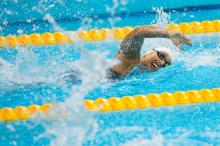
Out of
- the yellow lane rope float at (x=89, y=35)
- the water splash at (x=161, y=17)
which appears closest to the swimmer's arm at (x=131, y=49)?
the yellow lane rope float at (x=89, y=35)

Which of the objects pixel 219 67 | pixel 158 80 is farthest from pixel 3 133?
pixel 219 67

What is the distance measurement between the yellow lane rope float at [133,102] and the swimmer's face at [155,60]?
1.12 feet

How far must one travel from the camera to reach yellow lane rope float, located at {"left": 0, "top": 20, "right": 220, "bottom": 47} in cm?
450

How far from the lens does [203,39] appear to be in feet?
14.5

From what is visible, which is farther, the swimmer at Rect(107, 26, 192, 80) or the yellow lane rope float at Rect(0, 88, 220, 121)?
the swimmer at Rect(107, 26, 192, 80)

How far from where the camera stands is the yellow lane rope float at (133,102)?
303cm

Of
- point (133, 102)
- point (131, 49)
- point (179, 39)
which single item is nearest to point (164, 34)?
point (179, 39)

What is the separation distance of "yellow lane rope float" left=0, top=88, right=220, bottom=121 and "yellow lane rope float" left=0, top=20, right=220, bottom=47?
4.80ft

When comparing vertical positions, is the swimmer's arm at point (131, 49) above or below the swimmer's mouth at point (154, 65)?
above

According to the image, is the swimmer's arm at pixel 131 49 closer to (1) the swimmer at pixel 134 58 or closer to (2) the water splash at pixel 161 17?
(1) the swimmer at pixel 134 58

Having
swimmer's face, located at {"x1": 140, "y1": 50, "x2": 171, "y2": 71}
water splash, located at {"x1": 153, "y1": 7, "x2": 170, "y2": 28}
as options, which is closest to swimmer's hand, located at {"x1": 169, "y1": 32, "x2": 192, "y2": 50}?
swimmer's face, located at {"x1": 140, "y1": 50, "x2": 171, "y2": 71}

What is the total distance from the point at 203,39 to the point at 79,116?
2053 mm

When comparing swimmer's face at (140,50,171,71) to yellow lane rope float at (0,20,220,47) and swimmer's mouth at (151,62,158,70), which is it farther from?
yellow lane rope float at (0,20,220,47)

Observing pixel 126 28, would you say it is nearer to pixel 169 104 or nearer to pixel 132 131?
pixel 169 104
